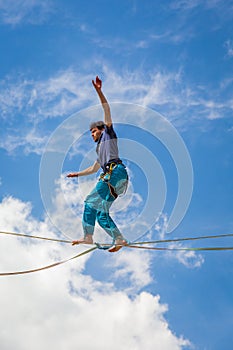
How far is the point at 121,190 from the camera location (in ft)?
26.0

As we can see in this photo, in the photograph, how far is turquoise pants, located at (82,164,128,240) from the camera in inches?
303

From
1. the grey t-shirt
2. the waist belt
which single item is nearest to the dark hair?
the grey t-shirt

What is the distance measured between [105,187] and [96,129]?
1.07 m

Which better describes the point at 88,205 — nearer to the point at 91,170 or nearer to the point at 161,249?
the point at 91,170

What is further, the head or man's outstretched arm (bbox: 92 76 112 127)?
the head

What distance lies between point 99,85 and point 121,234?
8.55 ft

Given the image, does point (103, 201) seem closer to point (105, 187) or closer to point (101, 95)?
point (105, 187)

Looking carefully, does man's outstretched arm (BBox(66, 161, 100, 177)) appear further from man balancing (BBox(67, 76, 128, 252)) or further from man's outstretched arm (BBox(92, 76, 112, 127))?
man's outstretched arm (BBox(92, 76, 112, 127))

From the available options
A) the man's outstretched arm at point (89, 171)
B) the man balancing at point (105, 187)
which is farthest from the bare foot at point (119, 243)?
the man's outstretched arm at point (89, 171)

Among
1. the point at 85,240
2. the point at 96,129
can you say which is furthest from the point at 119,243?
the point at 96,129

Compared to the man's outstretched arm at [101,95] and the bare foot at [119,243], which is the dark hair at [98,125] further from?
the bare foot at [119,243]

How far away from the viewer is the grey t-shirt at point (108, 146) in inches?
303

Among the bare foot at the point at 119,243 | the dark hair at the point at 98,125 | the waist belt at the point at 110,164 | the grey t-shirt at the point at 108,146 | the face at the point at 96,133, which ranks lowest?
the bare foot at the point at 119,243

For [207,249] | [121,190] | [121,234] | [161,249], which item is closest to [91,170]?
[121,190]
